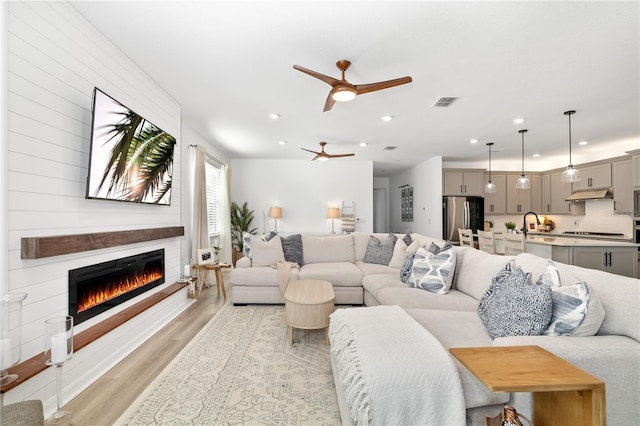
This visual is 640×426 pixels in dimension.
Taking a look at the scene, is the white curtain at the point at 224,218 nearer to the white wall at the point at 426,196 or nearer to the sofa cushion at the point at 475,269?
the sofa cushion at the point at 475,269

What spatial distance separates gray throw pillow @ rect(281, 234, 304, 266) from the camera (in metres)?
4.32

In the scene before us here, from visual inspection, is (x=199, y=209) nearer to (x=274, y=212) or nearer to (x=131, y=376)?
(x=274, y=212)

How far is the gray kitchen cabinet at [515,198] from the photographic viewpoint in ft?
23.4

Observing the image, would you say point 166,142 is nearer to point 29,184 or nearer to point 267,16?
point 29,184

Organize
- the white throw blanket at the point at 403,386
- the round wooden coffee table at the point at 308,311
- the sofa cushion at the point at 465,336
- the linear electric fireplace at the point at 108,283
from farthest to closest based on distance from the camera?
1. the round wooden coffee table at the point at 308,311
2. the linear electric fireplace at the point at 108,283
3. the sofa cushion at the point at 465,336
4. the white throw blanket at the point at 403,386

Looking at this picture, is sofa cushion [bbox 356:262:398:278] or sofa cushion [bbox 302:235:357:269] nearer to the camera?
sofa cushion [bbox 356:262:398:278]

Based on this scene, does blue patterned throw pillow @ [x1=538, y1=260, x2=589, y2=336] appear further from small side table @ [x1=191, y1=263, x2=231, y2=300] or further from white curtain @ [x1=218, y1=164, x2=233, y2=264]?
white curtain @ [x1=218, y1=164, x2=233, y2=264]

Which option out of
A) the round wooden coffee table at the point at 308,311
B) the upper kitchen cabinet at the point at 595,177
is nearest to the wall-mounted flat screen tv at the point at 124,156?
the round wooden coffee table at the point at 308,311

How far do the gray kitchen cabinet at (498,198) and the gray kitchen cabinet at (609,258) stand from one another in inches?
134

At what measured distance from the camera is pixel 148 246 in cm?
303

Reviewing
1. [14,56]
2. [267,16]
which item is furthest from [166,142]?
[267,16]

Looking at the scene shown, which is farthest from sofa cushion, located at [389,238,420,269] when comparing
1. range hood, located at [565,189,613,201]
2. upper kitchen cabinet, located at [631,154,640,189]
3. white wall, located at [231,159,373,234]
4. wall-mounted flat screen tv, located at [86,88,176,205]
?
range hood, located at [565,189,613,201]

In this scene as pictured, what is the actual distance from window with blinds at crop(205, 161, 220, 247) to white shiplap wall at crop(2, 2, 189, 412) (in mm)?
2944

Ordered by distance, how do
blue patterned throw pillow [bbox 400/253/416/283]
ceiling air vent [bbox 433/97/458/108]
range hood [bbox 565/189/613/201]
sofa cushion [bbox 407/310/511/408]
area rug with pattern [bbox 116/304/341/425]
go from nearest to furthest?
sofa cushion [bbox 407/310/511/408], area rug with pattern [bbox 116/304/341/425], blue patterned throw pillow [bbox 400/253/416/283], ceiling air vent [bbox 433/97/458/108], range hood [bbox 565/189/613/201]
